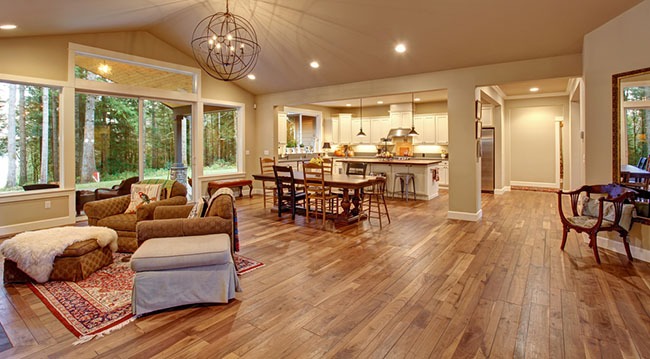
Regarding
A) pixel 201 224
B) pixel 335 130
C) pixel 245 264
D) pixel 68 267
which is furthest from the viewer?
pixel 335 130

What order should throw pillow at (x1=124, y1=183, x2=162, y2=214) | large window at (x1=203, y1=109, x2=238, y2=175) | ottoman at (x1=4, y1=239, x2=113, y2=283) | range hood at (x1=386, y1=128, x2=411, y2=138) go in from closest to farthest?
ottoman at (x1=4, y1=239, x2=113, y2=283) → throw pillow at (x1=124, y1=183, x2=162, y2=214) → large window at (x1=203, y1=109, x2=238, y2=175) → range hood at (x1=386, y1=128, x2=411, y2=138)

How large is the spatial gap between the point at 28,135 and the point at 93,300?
13.1 ft

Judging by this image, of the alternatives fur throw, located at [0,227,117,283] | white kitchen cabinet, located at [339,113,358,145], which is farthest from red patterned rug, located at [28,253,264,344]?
white kitchen cabinet, located at [339,113,358,145]

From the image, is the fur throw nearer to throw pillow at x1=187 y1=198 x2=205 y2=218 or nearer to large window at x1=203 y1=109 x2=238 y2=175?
throw pillow at x1=187 y1=198 x2=205 y2=218

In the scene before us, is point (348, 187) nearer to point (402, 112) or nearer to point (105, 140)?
point (105, 140)

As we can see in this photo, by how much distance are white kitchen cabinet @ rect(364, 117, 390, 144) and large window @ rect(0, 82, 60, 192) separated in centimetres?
838

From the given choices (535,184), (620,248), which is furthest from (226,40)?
(535,184)

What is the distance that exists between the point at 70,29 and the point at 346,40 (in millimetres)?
4335

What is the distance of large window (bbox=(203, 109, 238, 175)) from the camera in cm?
807

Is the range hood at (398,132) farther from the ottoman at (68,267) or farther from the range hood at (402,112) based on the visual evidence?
the ottoman at (68,267)

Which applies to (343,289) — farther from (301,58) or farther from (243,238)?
(301,58)

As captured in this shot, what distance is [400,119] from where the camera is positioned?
1071 cm

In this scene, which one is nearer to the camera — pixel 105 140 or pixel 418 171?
pixel 105 140

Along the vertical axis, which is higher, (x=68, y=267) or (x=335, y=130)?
(x=335, y=130)
